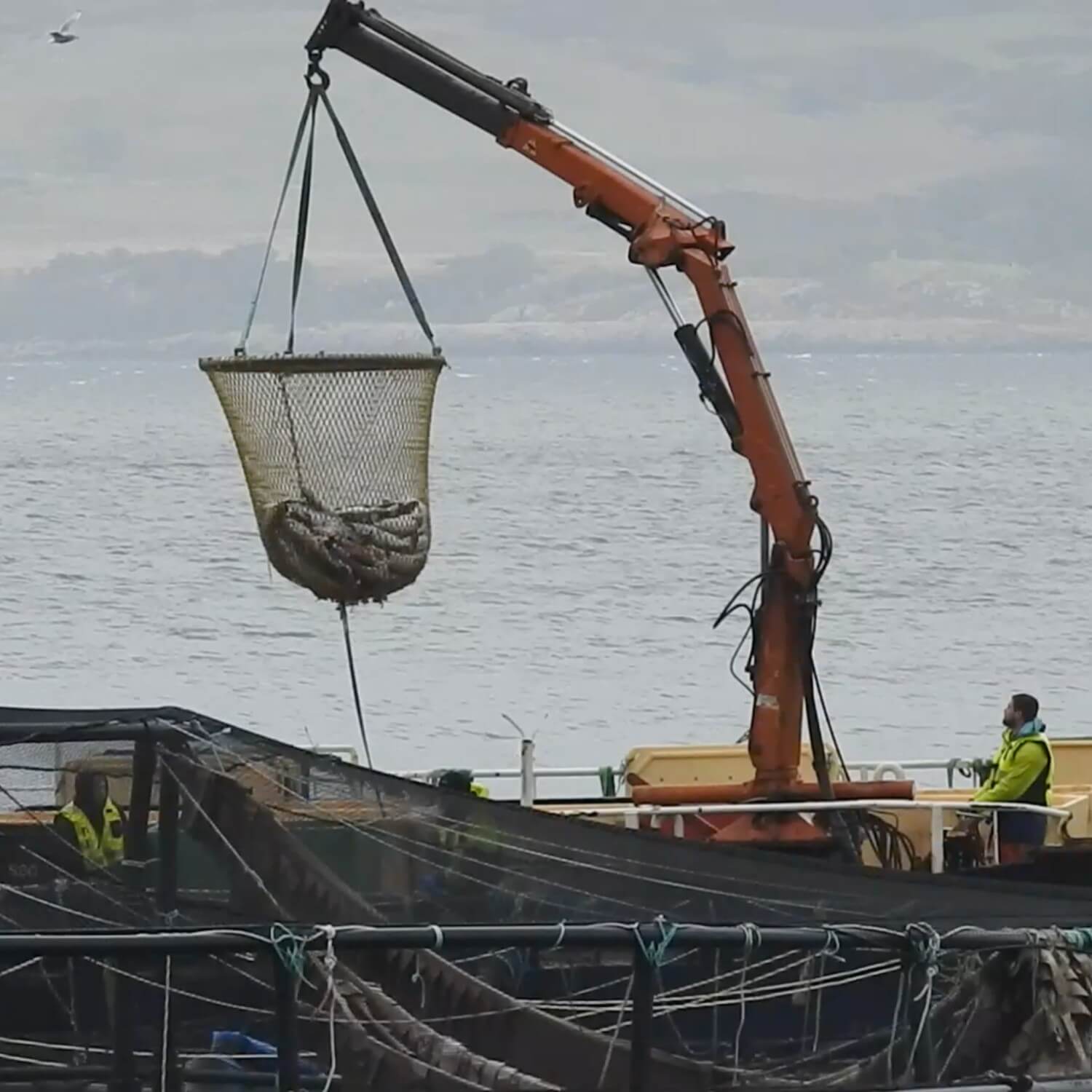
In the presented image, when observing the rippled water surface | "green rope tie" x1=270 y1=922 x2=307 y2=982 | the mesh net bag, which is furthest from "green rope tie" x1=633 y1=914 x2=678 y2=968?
the rippled water surface

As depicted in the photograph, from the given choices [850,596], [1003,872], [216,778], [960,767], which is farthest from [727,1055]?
[850,596]

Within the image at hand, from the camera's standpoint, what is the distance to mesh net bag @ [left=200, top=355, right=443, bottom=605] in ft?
37.0

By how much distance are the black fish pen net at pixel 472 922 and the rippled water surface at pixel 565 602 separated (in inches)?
628

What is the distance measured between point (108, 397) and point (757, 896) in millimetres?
155617

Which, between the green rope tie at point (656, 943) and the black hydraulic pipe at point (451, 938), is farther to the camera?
the green rope tie at point (656, 943)

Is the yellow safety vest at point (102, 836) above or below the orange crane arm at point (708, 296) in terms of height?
below

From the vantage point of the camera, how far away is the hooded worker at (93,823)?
7.55 meters

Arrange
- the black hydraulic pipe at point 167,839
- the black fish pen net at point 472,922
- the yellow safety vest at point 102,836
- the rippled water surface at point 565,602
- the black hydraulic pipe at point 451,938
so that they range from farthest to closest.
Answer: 1. the rippled water surface at point 565,602
2. the yellow safety vest at point 102,836
3. the black hydraulic pipe at point 167,839
4. the black fish pen net at point 472,922
5. the black hydraulic pipe at point 451,938

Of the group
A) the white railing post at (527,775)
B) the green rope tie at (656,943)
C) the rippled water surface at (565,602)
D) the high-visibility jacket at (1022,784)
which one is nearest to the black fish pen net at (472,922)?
the green rope tie at (656,943)

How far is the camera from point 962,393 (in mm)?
150250

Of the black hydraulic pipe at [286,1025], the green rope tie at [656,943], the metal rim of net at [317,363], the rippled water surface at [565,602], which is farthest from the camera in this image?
the rippled water surface at [565,602]

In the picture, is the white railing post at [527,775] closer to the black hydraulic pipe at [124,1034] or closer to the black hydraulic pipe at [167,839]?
the black hydraulic pipe at [167,839]

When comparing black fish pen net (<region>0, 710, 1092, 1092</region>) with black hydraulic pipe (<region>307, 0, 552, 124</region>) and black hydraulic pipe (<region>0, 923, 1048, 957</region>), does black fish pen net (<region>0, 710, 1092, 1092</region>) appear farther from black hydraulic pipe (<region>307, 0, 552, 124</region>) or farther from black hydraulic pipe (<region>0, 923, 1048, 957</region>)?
black hydraulic pipe (<region>307, 0, 552, 124</region>)

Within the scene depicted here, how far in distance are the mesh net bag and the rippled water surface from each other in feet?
39.7
